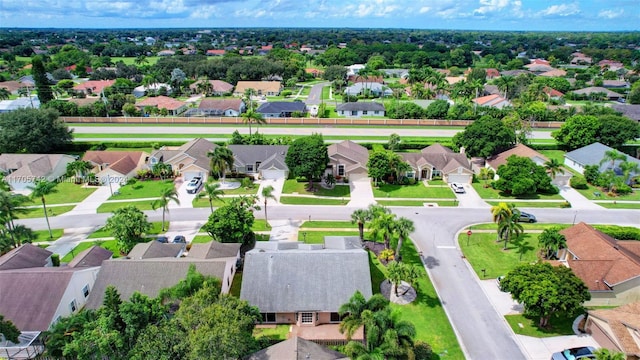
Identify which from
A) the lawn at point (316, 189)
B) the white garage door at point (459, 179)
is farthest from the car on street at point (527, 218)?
the lawn at point (316, 189)

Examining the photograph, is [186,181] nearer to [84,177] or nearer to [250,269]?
[84,177]

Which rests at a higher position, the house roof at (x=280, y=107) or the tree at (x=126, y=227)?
the house roof at (x=280, y=107)

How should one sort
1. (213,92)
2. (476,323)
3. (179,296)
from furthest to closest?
(213,92), (476,323), (179,296)

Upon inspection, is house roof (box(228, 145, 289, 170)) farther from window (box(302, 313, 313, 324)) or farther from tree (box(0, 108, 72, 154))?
window (box(302, 313, 313, 324))

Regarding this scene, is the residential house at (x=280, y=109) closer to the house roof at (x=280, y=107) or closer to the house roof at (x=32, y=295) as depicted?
the house roof at (x=280, y=107)

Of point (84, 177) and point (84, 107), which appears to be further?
point (84, 107)

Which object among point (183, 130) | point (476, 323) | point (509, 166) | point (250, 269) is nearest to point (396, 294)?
point (476, 323)
